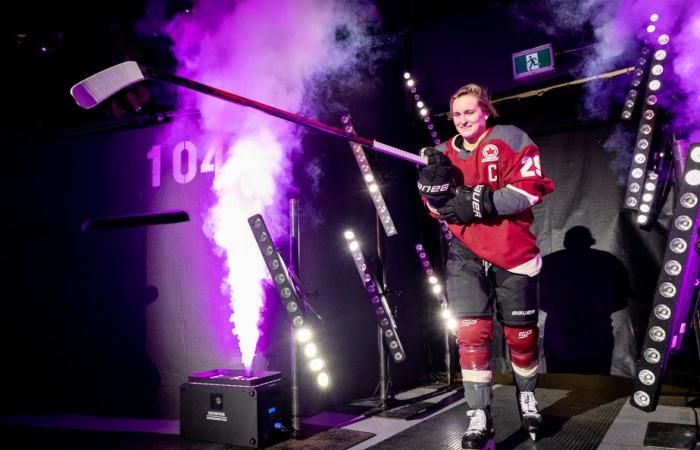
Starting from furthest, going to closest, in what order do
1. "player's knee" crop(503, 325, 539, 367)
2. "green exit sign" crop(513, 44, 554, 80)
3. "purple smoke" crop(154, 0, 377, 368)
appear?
"green exit sign" crop(513, 44, 554, 80) → "purple smoke" crop(154, 0, 377, 368) → "player's knee" crop(503, 325, 539, 367)

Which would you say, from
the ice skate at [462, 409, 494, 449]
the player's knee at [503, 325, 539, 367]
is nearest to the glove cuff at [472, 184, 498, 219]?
the player's knee at [503, 325, 539, 367]

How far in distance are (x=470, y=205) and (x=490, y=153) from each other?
1.22 ft

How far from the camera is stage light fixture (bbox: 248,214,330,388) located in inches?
115

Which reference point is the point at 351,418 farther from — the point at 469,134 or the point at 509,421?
the point at 469,134

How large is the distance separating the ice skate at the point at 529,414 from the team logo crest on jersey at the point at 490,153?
133 cm

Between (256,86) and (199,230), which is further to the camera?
(256,86)

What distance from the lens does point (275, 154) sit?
3723mm

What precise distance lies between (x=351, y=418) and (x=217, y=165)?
2.17 metres

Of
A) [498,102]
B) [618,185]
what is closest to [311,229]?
[498,102]

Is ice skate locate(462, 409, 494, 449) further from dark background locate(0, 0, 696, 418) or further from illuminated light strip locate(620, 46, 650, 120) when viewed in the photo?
illuminated light strip locate(620, 46, 650, 120)

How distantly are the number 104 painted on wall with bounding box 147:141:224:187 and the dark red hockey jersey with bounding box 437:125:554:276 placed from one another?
2018 mm

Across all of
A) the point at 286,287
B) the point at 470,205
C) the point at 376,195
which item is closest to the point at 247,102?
the point at 470,205

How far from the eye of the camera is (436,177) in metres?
2.44

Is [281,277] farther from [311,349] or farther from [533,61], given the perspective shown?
[533,61]
